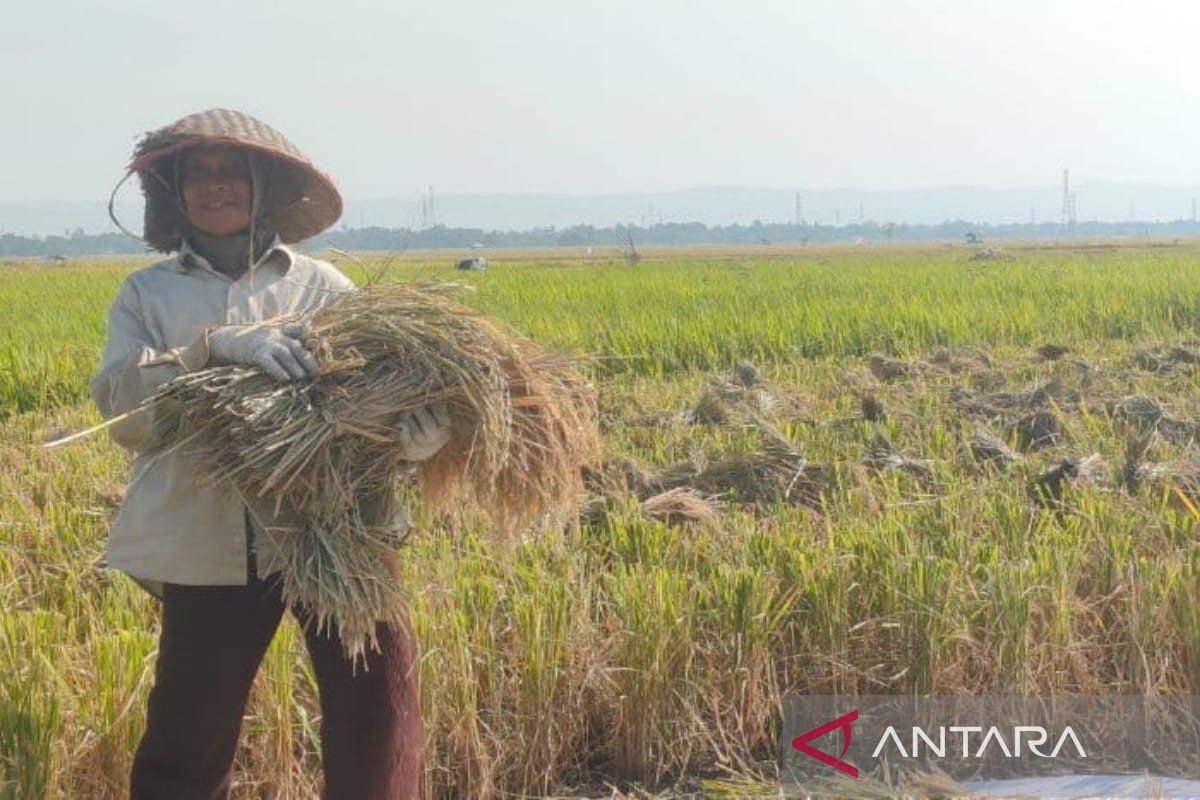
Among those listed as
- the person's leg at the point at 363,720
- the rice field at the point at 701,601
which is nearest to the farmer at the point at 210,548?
the person's leg at the point at 363,720

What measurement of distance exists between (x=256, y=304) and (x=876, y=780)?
Answer: 156cm

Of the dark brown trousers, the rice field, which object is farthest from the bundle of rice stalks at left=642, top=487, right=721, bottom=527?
the dark brown trousers

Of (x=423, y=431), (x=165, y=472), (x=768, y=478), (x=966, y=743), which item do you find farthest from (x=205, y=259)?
(x=768, y=478)

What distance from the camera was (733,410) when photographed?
6684mm

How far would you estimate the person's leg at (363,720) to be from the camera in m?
2.38

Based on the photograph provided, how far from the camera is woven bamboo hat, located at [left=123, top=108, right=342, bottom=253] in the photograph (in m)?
2.48

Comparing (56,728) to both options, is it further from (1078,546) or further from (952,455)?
(952,455)

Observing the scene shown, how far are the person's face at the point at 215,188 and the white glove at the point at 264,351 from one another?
255 millimetres

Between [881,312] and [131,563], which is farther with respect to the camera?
[881,312]

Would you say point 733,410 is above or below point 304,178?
below

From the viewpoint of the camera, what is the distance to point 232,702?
2.39m

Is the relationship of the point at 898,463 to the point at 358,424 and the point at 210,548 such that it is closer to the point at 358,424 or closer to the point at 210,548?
the point at 358,424

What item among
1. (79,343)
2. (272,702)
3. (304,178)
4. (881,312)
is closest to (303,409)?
(304,178)

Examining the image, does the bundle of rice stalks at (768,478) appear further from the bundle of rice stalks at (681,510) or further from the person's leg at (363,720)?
the person's leg at (363,720)
